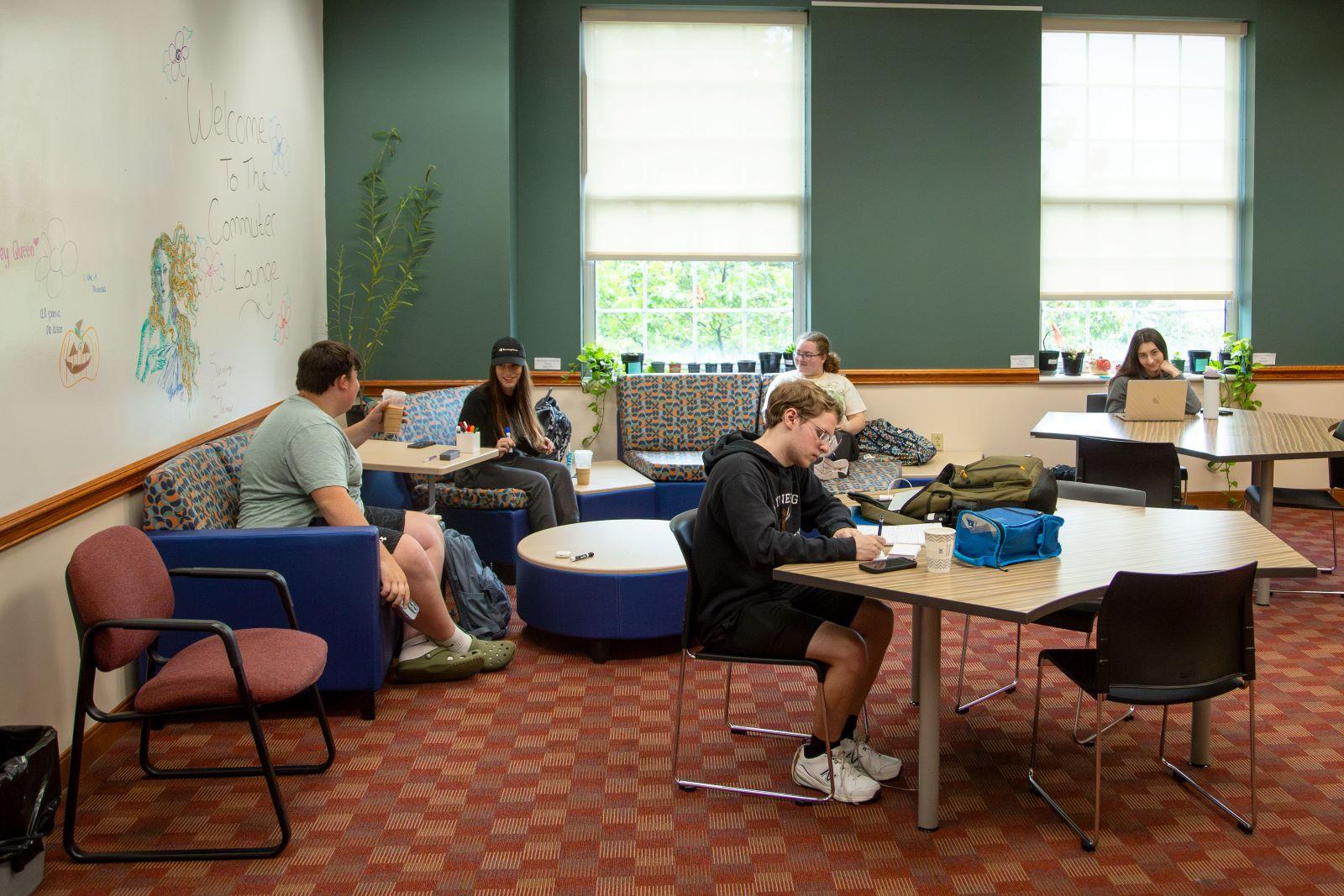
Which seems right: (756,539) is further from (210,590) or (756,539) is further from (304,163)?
(304,163)

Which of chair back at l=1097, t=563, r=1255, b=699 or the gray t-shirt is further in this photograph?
the gray t-shirt

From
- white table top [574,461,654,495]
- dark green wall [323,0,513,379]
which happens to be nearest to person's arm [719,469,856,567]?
white table top [574,461,654,495]

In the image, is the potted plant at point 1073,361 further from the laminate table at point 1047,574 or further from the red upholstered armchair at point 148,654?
the red upholstered armchair at point 148,654

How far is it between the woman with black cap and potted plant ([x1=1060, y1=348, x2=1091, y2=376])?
11.9 feet

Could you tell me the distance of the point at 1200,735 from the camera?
3.50 m

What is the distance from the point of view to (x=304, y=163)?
634 cm

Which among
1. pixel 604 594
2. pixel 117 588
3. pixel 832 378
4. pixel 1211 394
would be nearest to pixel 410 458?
pixel 604 594

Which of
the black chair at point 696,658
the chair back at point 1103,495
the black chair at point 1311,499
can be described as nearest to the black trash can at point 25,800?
the black chair at point 696,658

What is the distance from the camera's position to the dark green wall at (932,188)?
24.1 feet

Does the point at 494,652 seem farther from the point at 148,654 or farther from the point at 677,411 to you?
the point at 677,411

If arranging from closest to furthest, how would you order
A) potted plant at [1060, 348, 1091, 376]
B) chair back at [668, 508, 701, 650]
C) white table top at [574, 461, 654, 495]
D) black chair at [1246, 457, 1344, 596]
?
chair back at [668, 508, 701, 650] < black chair at [1246, 457, 1344, 596] < white table top at [574, 461, 654, 495] < potted plant at [1060, 348, 1091, 376]

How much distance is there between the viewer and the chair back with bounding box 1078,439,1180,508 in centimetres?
492

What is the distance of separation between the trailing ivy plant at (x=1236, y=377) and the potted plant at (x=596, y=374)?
389 cm

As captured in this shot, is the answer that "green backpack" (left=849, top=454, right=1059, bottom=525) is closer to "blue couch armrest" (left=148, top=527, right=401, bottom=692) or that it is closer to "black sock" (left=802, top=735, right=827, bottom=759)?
"black sock" (left=802, top=735, right=827, bottom=759)
